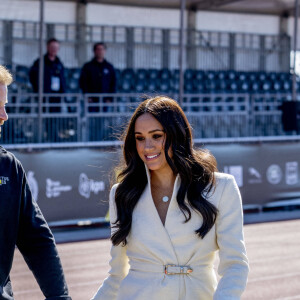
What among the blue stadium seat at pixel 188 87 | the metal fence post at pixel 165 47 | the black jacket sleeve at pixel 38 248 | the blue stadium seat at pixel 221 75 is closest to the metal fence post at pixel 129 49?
the metal fence post at pixel 165 47

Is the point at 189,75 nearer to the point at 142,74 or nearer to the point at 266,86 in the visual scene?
the point at 142,74

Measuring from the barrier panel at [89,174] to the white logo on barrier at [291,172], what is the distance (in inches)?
15.3

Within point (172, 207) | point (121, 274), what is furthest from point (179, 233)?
point (121, 274)

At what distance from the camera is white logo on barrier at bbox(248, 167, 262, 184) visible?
1504cm

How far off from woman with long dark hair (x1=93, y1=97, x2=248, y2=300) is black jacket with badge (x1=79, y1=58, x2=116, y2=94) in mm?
11678

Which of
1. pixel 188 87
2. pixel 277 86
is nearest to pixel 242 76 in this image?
pixel 277 86

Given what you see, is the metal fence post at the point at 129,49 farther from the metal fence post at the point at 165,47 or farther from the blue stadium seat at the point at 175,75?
the blue stadium seat at the point at 175,75

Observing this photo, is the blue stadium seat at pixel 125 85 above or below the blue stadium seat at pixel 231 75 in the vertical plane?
below

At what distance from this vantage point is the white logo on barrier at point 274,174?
50.4ft

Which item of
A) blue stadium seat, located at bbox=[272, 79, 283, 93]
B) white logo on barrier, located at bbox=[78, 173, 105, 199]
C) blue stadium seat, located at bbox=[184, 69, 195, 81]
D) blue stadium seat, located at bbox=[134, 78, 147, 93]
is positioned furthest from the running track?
blue stadium seat, located at bbox=[272, 79, 283, 93]

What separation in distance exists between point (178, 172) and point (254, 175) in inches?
468

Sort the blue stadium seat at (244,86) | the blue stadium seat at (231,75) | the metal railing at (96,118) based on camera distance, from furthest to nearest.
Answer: the blue stadium seat at (231,75) → the blue stadium seat at (244,86) → the metal railing at (96,118)

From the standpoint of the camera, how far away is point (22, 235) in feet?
10.3

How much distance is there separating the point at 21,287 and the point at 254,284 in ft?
8.58
